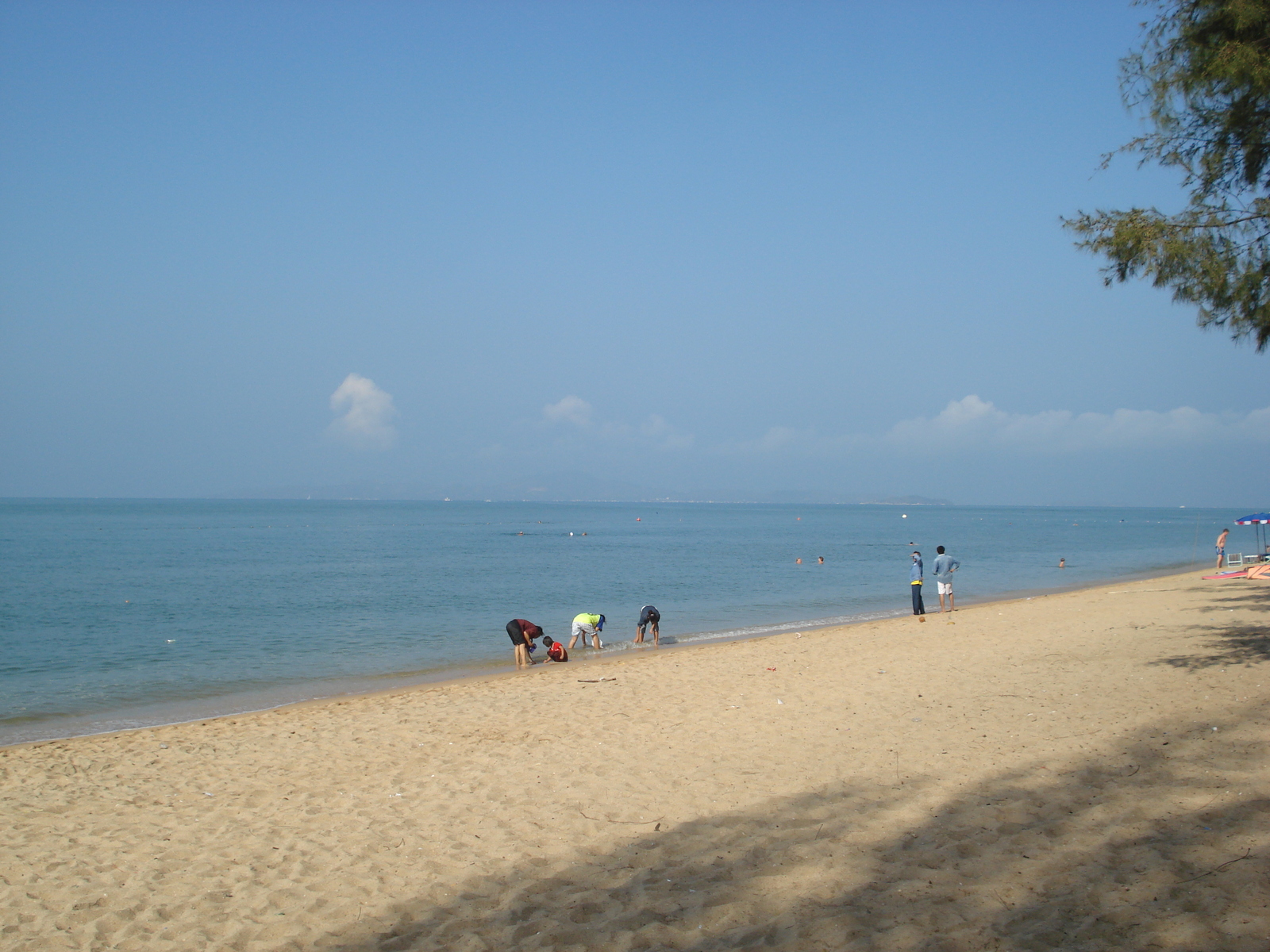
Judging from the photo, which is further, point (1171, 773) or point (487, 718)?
point (487, 718)

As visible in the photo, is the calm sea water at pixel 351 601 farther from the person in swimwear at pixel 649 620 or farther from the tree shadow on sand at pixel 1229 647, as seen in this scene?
the tree shadow on sand at pixel 1229 647

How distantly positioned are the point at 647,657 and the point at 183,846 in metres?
10.7

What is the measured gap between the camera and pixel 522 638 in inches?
659

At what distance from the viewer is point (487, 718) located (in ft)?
36.6

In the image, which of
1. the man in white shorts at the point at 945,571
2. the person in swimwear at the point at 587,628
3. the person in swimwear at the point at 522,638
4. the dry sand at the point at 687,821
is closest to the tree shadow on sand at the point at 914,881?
the dry sand at the point at 687,821

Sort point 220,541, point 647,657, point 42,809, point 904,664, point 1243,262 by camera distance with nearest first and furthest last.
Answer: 1. point 42,809
2. point 1243,262
3. point 904,664
4. point 647,657
5. point 220,541

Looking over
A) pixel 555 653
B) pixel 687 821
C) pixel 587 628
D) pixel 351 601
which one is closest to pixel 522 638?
pixel 555 653

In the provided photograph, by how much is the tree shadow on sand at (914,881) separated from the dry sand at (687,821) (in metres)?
0.02

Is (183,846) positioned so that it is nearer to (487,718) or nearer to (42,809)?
(42,809)

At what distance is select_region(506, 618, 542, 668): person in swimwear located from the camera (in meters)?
16.6

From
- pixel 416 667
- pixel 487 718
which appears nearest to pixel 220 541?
pixel 416 667

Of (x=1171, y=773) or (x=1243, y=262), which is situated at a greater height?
(x=1243, y=262)

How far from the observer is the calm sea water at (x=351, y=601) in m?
16.1

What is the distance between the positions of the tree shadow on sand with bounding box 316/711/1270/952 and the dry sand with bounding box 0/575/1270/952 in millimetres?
23
